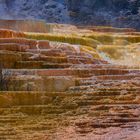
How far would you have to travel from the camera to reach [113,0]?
26.8 metres

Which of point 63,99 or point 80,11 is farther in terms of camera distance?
point 80,11

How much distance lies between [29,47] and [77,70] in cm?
227

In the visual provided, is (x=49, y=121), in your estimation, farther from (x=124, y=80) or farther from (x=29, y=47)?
(x=29, y=47)

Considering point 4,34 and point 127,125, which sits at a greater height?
point 4,34

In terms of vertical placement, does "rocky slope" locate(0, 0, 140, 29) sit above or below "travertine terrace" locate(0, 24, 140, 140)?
above

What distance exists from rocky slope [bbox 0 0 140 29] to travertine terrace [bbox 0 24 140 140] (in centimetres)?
1623

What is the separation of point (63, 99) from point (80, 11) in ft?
65.6

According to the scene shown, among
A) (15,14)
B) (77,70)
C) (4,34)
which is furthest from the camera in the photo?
(15,14)

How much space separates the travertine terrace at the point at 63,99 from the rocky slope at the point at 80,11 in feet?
53.2

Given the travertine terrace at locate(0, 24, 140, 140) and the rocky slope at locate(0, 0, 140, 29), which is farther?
the rocky slope at locate(0, 0, 140, 29)

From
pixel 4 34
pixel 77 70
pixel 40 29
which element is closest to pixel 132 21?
pixel 40 29

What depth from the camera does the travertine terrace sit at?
19.3ft

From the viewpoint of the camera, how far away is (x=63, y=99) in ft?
22.5

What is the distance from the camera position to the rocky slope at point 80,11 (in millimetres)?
26109
